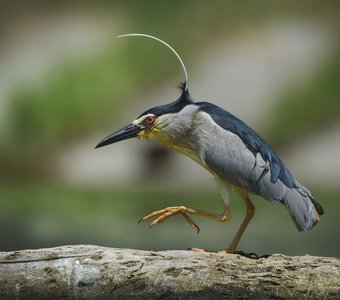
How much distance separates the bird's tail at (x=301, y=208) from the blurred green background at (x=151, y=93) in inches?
151

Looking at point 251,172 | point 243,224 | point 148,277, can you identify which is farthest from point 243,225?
point 148,277

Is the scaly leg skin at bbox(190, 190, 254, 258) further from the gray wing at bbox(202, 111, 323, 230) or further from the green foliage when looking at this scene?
the green foliage

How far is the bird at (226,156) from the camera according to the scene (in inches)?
171

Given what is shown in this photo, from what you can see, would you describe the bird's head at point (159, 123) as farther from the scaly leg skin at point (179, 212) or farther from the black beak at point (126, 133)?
the scaly leg skin at point (179, 212)

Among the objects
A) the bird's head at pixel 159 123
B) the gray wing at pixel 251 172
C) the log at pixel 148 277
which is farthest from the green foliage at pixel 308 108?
the log at pixel 148 277

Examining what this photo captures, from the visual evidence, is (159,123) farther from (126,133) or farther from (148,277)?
(148,277)

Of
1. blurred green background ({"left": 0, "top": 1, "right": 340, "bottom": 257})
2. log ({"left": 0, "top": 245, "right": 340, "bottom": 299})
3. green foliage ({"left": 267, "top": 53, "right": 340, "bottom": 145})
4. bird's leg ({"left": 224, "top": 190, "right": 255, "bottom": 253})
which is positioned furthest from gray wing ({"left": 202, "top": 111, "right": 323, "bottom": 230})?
green foliage ({"left": 267, "top": 53, "right": 340, "bottom": 145})

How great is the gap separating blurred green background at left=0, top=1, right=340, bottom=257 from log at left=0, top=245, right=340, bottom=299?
4.23 m

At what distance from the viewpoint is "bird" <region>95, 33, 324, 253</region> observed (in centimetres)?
435

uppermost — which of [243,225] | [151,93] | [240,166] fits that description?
[240,166]

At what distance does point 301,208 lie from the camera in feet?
14.2

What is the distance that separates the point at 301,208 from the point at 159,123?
672mm

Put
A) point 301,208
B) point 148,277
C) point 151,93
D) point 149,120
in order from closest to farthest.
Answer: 1. point 148,277
2. point 301,208
3. point 149,120
4. point 151,93

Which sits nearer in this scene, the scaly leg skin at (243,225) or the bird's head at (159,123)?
the scaly leg skin at (243,225)
